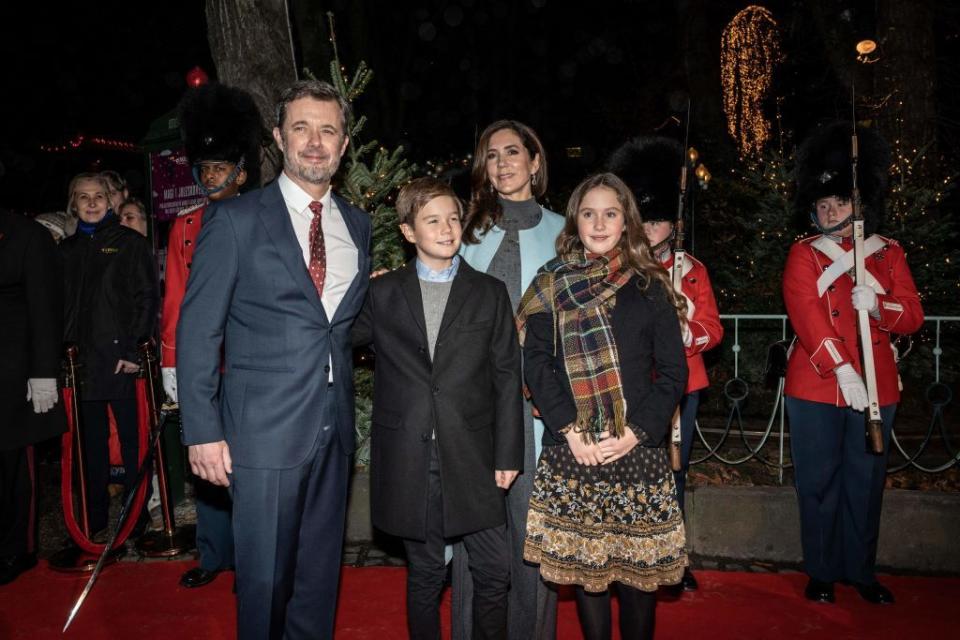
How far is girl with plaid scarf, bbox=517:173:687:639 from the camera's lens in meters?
3.02

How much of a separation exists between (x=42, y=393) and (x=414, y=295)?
2.73 metres

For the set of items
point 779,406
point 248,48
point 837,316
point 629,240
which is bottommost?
point 779,406

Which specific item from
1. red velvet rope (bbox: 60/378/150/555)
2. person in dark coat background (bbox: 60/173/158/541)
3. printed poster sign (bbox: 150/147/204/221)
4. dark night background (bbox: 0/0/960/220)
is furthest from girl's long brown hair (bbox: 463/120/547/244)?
dark night background (bbox: 0/0/960/220)

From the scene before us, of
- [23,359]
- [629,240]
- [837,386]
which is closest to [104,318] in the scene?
[23,359]

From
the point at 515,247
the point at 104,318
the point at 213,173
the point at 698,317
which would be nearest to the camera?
the point at 515,247

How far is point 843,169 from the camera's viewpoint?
4.23m

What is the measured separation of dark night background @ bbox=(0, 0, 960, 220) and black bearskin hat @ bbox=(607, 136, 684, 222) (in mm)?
8507

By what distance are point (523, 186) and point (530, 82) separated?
631 inches

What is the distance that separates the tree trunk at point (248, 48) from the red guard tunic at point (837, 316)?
13.3ft

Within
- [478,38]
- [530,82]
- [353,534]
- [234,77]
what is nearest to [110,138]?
[478,38]

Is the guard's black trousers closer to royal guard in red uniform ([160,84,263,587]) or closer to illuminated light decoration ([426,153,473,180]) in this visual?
illuminated light decoration ([426,153,473,180])

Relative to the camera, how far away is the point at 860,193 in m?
4.30

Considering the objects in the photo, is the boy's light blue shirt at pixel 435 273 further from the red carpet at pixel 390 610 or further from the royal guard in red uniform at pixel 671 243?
the red carpet at pixel 390 610

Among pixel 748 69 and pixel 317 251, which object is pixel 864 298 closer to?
pixel 317 251
